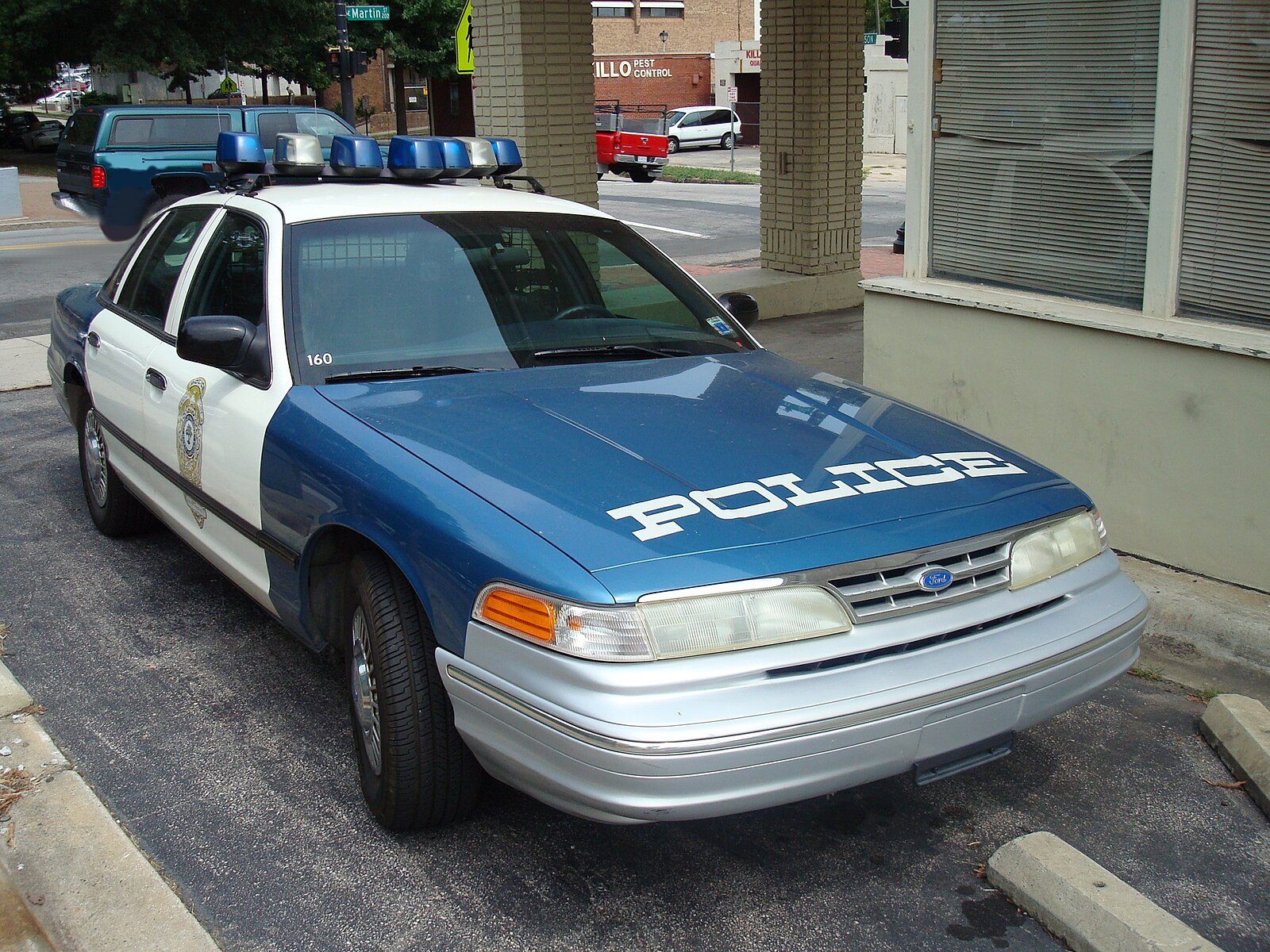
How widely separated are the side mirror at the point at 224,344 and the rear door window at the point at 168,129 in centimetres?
1552

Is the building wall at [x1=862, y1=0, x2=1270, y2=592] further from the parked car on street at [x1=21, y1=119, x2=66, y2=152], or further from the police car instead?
the parked car on street at [x1=21, y1=119, x2=66, y2=152]

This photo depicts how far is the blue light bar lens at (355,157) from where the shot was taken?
498 cm

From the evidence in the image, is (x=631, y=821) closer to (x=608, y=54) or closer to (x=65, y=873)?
(x=65, y=873)

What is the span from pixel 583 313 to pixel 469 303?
410mm

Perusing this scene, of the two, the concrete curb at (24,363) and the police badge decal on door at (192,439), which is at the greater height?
the police badge decal on door at (192,439)

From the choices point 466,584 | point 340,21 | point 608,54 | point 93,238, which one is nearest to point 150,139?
point 93,238

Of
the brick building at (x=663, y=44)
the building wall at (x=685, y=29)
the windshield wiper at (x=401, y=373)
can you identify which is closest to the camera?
the windshield wiper at (x=401, y=373)

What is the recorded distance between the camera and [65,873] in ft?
10.8

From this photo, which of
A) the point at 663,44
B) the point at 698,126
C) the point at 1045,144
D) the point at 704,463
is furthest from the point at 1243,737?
the point at 663,44

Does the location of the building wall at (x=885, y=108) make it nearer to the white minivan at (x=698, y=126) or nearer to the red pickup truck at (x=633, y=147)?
the white minivan at (x=698, y=126)

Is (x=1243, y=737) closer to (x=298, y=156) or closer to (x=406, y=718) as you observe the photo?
(x=406, y=718)

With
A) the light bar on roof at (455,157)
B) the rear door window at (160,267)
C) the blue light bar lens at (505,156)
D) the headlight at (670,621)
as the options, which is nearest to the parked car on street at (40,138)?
the rear door window at (160,267)

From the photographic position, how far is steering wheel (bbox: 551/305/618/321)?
4.28 metres

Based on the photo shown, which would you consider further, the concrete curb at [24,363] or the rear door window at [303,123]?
the rear door window at [303,123]
